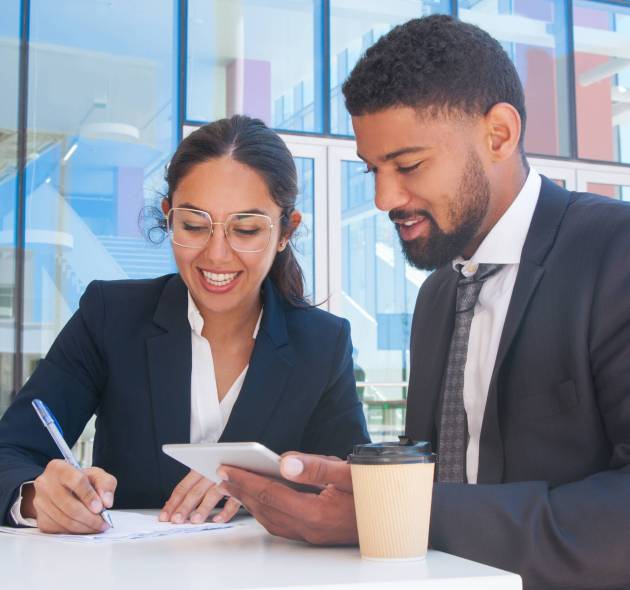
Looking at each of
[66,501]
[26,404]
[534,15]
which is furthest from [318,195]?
[66,501]

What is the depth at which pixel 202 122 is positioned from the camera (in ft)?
20.7

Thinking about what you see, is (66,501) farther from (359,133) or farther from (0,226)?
(0,226)

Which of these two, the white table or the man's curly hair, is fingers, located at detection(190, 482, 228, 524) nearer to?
the white table

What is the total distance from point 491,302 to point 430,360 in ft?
0.59

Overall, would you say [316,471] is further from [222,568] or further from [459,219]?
[459,219]

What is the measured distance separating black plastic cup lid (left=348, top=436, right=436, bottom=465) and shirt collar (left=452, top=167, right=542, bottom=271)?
63cm

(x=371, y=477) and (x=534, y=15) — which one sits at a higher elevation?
(x=534, y=15)

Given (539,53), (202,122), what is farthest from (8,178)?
(539,53)

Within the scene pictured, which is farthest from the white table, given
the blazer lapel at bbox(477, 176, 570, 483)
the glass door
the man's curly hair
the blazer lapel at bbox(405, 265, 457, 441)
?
the glass door

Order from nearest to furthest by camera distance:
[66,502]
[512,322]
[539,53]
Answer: [66,502], [512,322], [539,53]

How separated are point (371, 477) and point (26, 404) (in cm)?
98

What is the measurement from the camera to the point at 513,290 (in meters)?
1.52

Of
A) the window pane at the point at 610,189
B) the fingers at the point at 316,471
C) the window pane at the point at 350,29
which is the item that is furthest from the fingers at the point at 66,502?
the window pane at the point at 610,189

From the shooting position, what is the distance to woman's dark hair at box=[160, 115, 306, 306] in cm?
202
